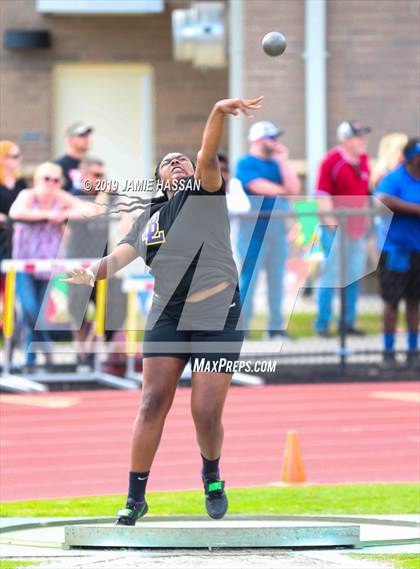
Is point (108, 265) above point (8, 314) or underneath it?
above

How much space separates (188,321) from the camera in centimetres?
802

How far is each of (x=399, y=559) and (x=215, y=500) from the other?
106 cm

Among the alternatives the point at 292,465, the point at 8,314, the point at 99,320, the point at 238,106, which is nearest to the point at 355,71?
the point at 99,320

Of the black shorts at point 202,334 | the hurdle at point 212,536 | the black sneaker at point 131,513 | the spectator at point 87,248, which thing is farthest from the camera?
the spectator at point 87,248

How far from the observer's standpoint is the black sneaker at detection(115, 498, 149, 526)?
8062mm

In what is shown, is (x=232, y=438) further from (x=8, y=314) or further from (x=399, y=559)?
(x=399, y=559)

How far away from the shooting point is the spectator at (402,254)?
15.4 metres

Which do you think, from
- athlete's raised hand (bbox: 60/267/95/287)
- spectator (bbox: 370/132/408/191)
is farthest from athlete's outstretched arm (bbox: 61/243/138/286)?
spectator (bbox: 370/132/408/191)

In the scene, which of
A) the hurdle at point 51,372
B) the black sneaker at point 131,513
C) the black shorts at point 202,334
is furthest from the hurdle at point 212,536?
the hurdle at point 51,372

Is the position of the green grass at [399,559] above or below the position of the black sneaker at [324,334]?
above

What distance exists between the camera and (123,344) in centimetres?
1538

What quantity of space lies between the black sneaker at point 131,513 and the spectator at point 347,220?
761 centimetres

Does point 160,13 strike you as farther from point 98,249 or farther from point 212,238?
point 212,238

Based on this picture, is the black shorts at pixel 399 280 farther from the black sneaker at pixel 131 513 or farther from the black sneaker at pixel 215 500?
the black sneaker at pixel 131 513
